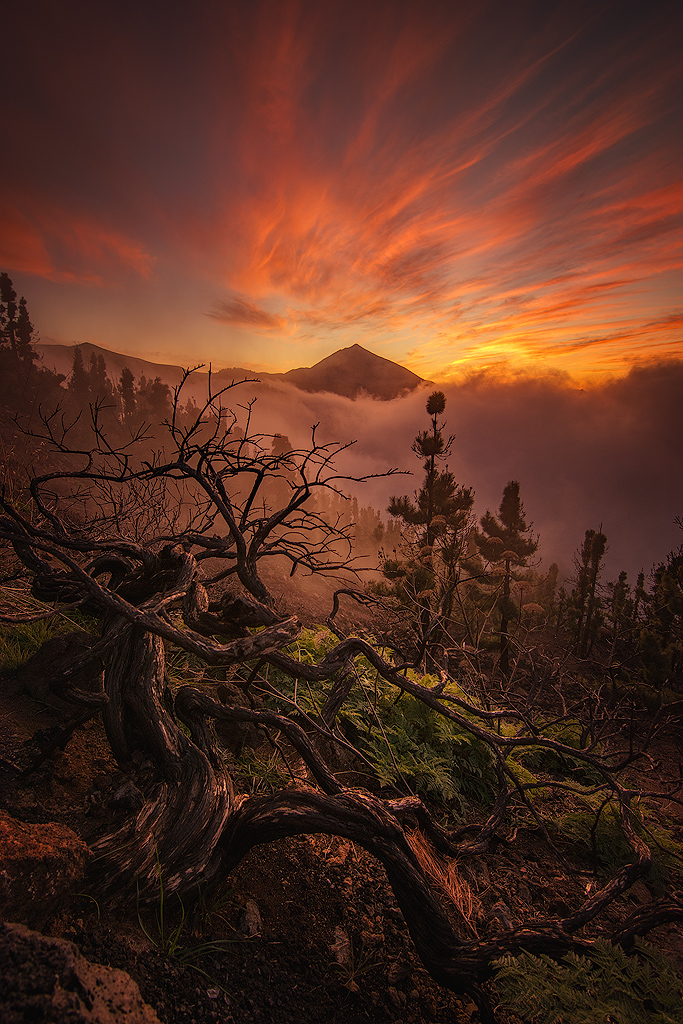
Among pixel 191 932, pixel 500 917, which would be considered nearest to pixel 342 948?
pixel 191 932

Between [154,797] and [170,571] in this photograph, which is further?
[170,571]

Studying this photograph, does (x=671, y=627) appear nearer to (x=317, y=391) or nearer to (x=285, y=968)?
(x=285, y=968)

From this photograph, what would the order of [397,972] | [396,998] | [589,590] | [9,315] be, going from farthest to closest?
[9,315] → [589,590] → [397,972] → [396,998]

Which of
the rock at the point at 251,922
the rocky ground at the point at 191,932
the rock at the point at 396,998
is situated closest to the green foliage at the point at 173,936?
the rocky ground at the point at 191,932

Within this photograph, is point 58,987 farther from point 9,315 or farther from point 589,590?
point 9,315

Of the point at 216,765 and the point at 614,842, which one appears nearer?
the point at 216,765

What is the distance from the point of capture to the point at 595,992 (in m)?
1.95

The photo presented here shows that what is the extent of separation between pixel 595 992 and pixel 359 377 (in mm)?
188029

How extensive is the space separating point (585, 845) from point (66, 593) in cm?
667

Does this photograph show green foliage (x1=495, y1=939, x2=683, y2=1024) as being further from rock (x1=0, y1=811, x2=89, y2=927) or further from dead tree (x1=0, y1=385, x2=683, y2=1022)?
rock (x1=0, y1=811, x2=89, y2=927)

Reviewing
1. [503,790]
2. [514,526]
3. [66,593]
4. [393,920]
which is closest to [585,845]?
[503,790]

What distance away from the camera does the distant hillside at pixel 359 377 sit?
170000 millimetres

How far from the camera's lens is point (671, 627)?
1445 cm

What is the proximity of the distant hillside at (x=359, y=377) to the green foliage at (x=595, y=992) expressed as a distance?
171525 mm
